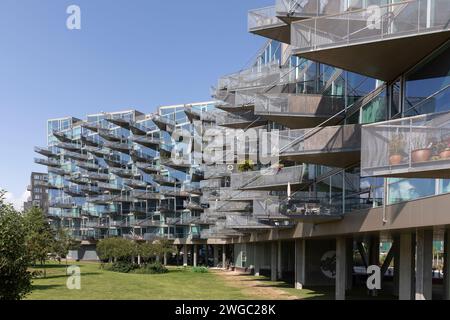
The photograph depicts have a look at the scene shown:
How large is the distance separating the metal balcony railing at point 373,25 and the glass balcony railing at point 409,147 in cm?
360

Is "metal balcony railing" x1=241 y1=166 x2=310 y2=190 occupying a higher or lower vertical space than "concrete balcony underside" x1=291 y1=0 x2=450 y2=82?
lower

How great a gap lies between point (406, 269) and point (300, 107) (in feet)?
27.7

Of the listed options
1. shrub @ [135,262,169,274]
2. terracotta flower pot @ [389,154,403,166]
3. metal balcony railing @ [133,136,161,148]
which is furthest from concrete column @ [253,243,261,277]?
terracotta flower pot @ [389,154,403,166]

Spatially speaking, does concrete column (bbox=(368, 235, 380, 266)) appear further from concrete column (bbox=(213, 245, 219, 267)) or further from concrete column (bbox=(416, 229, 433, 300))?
concrete column (bbox=(213, 245, 219, 267))

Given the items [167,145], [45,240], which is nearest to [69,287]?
[45,240]

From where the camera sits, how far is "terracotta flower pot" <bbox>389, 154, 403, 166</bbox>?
33.1ft

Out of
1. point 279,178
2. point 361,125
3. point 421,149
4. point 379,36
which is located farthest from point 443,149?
point 279,178

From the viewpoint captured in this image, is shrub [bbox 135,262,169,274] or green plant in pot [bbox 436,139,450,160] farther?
shrub [bbox 135,262,169,274]

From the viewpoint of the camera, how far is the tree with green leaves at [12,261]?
1035 cm

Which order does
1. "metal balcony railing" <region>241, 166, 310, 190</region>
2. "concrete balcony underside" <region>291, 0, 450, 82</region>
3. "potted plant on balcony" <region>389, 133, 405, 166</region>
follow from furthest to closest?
"metal balcony railing" <region>241, 166, 310, 190</region> → "concrete balcony underside" <region>291, 0, 450, 82</region> → "potted plant on balcony" <region>389, 133, 405, 166</region>

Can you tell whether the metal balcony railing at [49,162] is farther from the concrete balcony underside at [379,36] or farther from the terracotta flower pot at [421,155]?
the terracotta flower pot at [421,155]

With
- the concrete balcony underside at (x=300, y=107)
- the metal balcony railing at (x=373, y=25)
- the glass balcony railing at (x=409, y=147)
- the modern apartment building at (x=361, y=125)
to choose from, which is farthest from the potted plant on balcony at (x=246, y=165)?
the glass balcony railing at (x=409, y=147)

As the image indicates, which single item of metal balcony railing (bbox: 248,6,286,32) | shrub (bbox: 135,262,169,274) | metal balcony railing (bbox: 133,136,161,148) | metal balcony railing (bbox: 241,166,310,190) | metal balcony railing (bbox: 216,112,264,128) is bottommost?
shrub (bbox: 135,262,169,274)

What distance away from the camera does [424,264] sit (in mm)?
16422
